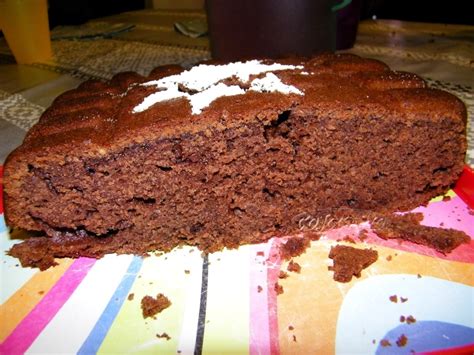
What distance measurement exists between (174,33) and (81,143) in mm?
4079

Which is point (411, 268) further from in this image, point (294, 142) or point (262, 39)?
point (262, 39)

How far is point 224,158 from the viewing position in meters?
1.92

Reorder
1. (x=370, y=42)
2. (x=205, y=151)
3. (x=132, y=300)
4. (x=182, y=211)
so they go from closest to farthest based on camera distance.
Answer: (x=132, y=300) → (x=205, y=151) → (x=182, y=211) → (x=370, y=42)

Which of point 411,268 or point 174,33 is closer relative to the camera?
point 411,268

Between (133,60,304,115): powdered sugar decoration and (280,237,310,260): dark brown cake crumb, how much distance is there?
70 cm

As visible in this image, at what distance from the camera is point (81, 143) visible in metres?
1.80

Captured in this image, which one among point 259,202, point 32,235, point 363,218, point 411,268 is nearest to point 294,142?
point 259,202

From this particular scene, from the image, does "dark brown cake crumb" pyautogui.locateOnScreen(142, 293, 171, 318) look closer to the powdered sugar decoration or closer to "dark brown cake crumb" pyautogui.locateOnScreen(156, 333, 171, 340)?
"dark brown cake crumb" pyautogui.locateOnScreen(156, 333, 171, 340)

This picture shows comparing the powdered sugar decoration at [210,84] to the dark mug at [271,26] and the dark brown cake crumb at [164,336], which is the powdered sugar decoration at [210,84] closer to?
the dark mug at [271,26]

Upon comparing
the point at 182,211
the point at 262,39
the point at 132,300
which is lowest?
the point at 132,300

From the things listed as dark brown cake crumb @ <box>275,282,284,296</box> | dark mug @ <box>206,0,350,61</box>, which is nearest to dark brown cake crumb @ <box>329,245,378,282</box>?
dark brown cake crumb @ <box>275,282,284,296</box>

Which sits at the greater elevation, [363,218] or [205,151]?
[205,151]

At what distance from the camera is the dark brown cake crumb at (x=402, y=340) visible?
1.44m

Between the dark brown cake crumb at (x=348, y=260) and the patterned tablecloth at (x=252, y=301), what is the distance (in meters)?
0.03
